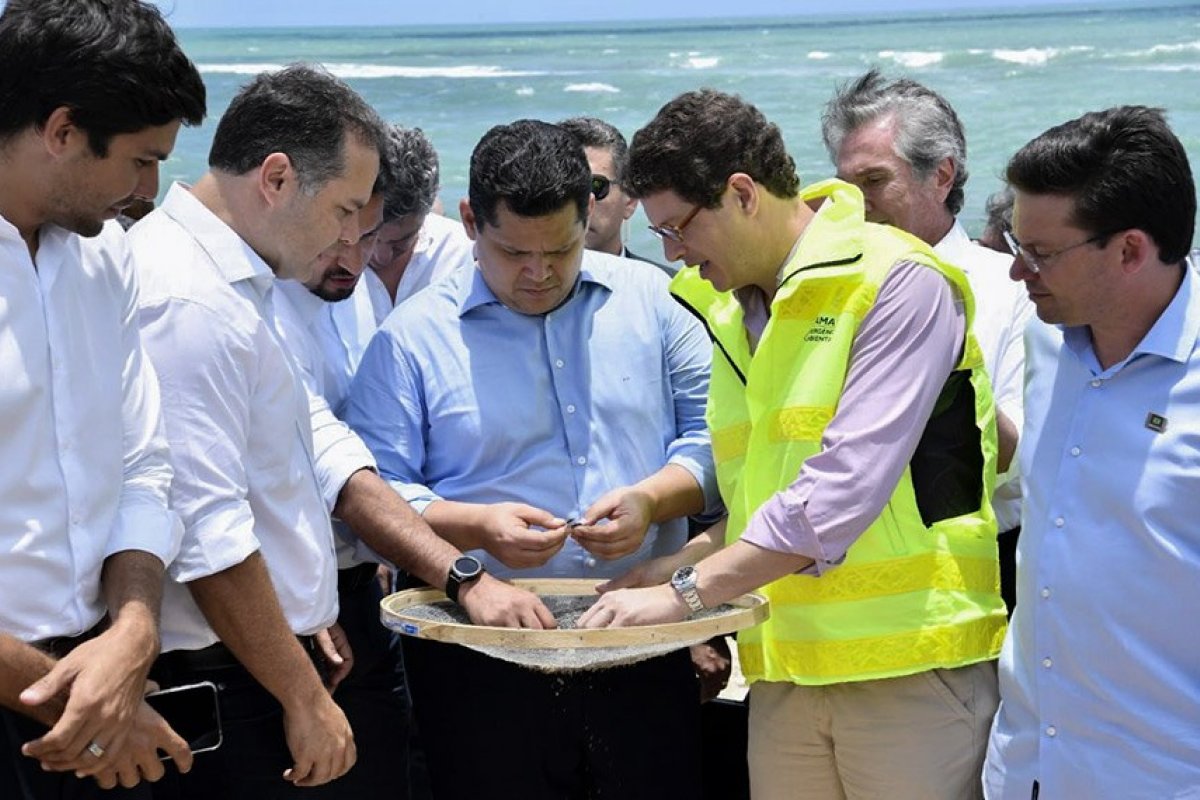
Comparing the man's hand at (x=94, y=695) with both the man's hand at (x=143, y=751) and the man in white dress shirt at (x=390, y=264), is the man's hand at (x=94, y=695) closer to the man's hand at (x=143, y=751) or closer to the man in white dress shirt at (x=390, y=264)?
the man's hand at (x=143, y=751)

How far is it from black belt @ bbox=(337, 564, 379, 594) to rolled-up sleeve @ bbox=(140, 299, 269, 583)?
0.80m

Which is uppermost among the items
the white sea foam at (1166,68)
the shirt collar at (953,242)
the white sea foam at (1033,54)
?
the shirt collar at (953,242)

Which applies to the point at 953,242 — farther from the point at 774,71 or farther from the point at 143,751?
the point at 774,71

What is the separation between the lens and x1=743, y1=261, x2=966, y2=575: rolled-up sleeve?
313 cm

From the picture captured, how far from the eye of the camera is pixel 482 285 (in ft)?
13.0

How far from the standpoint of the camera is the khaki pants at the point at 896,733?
3287 mm

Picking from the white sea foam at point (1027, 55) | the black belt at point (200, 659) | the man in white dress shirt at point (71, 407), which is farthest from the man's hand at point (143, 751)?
the white sea foam at point (1027, 55)

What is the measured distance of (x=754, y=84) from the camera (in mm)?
32625

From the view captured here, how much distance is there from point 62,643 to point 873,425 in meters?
1.51

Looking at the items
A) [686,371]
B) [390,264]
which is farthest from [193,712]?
[390,264]

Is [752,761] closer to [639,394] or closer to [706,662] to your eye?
[706,662]

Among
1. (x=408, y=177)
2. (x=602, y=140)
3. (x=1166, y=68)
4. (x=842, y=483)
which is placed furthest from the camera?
(x=1166, y=68)

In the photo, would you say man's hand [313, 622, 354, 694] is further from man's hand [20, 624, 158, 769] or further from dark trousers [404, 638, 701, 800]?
man's hand [20, 624, 158, 769]

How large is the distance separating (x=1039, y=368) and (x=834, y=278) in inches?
17.0
